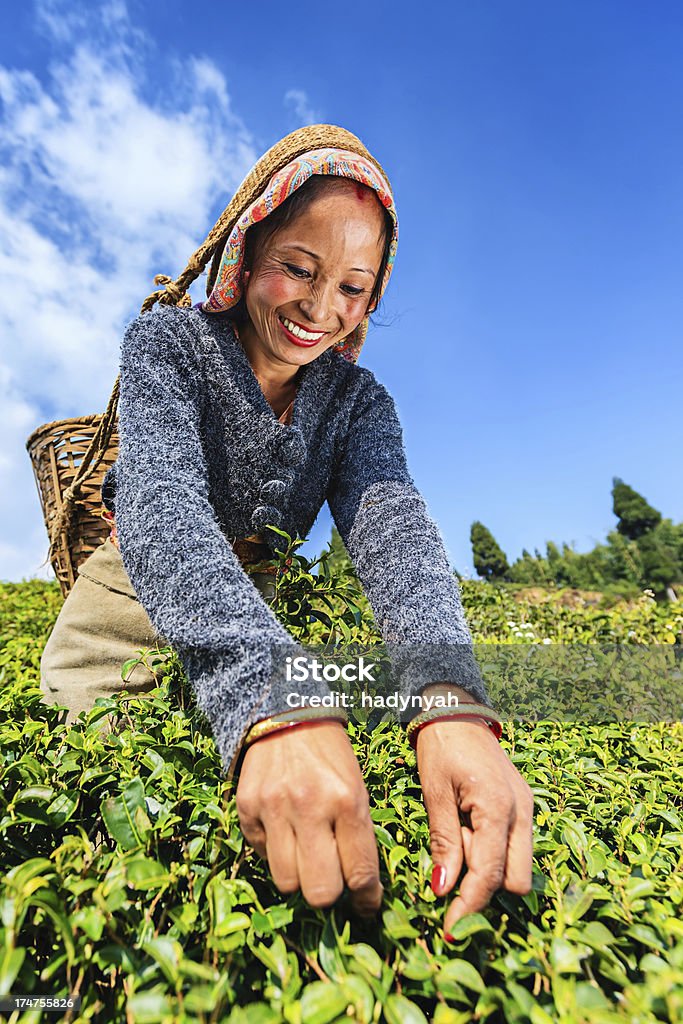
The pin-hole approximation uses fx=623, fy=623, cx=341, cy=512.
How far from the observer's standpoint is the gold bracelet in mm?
855

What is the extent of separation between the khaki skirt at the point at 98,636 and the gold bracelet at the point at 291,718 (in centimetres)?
95

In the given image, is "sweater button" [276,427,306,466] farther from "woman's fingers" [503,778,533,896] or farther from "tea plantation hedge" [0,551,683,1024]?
"woman's fingers" [503,778,533,896]

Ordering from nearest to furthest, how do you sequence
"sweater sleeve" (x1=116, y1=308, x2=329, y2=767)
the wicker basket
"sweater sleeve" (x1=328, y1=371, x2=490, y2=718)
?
1. "sweater sleeve" (x1=116, y1=308, x2=329, y2=767)
2. "sweater sleeve" (x1=328, y1=371, x2=490, y2=718)
3. the wicker basket

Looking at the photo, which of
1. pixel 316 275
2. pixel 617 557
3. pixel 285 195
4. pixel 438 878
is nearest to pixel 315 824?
pixel 438 878

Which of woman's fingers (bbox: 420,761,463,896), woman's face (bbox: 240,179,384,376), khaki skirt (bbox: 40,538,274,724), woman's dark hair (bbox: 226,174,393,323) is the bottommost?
woman's fingers (bbox: 420,761,463,896)

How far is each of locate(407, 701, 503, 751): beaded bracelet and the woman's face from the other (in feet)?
3.82

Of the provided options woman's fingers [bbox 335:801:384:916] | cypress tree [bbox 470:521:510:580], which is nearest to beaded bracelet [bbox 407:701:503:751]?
woman's fingers [bbox 335:801:384:916]

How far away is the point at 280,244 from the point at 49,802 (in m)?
1.44

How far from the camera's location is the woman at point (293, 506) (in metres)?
0.82

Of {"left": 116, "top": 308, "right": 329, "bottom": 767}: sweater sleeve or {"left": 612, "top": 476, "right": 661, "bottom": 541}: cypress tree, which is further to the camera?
{"left": 612, "top": 476, "right": 661, "bottom": 541}: cypress tree

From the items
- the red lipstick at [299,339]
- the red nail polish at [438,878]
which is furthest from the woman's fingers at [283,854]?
the red lipstick at [299,339]

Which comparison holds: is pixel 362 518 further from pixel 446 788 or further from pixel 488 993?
pixel 488 993

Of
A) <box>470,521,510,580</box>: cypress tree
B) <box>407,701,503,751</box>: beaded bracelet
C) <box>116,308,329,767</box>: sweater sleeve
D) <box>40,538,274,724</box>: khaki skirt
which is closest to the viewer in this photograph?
<box>116,308,329,767</box>: sweater sleeve

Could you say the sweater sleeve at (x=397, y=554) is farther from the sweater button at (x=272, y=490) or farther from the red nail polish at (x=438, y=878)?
the red nail polish at (x=438, y=878)
